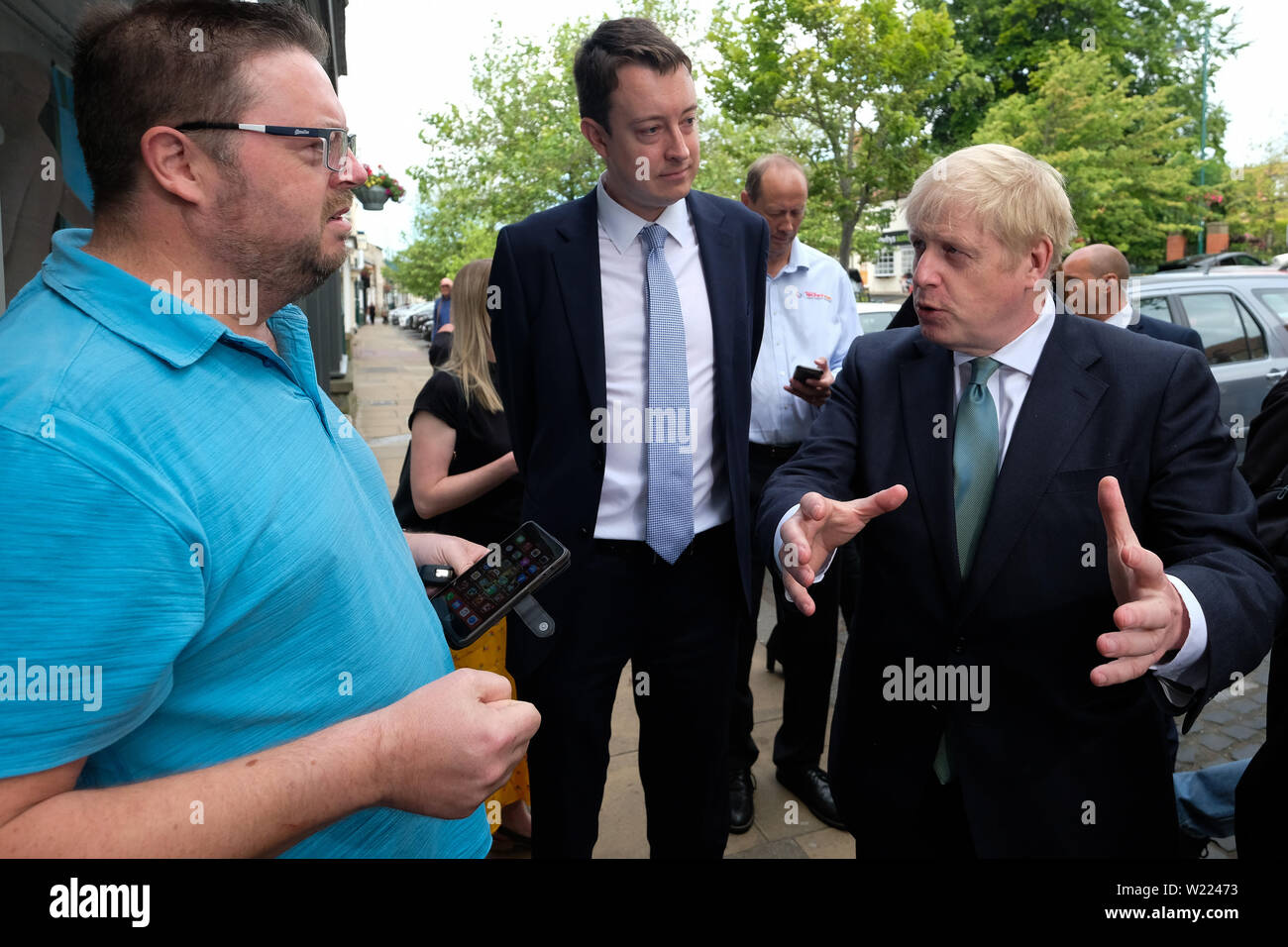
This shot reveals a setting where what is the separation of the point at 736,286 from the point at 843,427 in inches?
24.7

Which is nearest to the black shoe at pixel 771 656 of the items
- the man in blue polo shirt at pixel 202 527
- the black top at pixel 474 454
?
the black top at pixel 474 454

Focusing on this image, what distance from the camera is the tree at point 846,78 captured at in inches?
657

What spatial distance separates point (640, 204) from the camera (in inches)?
98.7

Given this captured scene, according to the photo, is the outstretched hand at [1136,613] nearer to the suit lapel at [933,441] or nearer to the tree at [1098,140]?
the suit lapel at [933,441]

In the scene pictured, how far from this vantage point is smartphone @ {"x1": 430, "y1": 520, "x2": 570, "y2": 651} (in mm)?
1829

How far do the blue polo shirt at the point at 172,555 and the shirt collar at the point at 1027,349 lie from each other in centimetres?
142

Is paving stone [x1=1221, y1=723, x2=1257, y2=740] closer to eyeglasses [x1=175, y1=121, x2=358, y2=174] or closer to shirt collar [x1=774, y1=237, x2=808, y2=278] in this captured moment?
shirt collar [x1=774, y1=237, x2=808, y2=278]

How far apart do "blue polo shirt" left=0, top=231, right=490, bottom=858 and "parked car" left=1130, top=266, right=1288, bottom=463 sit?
7596 mm

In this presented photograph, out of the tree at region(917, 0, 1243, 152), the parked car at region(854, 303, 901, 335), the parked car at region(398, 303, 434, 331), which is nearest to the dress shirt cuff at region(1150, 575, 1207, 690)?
the parked car at region(854, 303, 901, 335)

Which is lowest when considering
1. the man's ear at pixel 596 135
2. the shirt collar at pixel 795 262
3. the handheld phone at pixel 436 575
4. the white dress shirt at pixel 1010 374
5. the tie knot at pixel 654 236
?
the handheld phone at pixel 436 575

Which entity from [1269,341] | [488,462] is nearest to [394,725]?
[488,462]

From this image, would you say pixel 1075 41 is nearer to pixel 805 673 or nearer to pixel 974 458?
pixel 805 673

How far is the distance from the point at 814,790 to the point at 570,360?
2086 mm

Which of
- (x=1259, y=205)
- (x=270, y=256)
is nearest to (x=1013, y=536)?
(x=270, y=256)
